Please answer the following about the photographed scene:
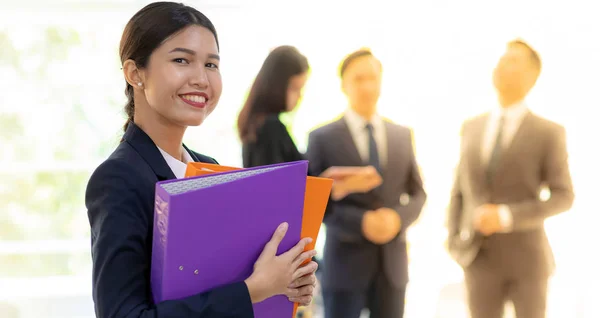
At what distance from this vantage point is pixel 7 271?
13.0 feet

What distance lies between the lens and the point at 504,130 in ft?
9.81

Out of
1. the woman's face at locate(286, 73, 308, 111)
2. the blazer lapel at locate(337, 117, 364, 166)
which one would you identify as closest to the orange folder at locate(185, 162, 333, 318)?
the woman's face at locate(286, 73, 308, 111)

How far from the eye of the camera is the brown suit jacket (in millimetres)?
2877

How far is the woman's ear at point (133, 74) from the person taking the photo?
1072 mm

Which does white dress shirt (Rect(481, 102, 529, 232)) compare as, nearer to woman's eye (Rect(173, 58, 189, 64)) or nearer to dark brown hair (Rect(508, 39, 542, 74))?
dark brown hair (Rect(508, 39, 542, 74))

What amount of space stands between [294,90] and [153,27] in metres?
1.74

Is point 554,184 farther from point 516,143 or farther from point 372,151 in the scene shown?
point 372,151

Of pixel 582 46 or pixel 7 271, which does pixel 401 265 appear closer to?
pixel 582 46

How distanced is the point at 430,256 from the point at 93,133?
247cm

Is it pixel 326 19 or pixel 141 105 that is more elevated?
pixel 326 19

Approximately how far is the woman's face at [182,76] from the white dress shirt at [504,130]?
7.42 ft

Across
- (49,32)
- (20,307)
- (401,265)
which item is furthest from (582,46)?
(20,307)

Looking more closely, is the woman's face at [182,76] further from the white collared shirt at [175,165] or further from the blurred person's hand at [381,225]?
the blurred person's hand at [381,225]

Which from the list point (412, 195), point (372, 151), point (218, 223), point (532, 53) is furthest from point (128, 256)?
point (532, 53)
